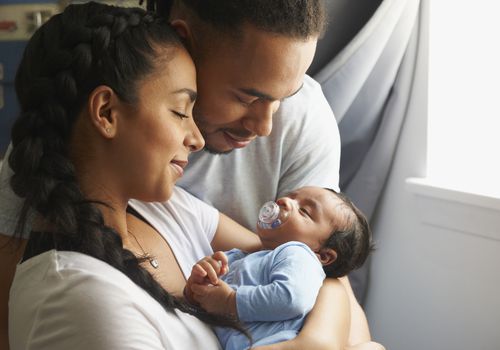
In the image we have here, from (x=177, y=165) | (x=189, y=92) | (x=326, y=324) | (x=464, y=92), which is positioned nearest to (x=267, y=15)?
(x=189, y=92)

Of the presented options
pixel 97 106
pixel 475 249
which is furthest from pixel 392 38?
pixel 97 106

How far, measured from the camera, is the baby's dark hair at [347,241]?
4.56 feet

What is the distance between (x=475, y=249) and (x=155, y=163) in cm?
104

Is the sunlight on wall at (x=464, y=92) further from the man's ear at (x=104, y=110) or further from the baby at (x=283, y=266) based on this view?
the man's ear at (x=104, y=110)

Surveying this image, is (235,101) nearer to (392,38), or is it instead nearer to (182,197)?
(182,197)

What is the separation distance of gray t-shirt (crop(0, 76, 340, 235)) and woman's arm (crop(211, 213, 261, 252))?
0.09 metres

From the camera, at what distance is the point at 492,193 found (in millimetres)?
1611

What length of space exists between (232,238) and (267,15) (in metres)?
0.52

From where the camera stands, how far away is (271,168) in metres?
1.50

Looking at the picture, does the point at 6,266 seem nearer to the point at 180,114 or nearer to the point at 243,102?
the point at 180,114

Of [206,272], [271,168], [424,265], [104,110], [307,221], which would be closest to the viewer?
[104,110]

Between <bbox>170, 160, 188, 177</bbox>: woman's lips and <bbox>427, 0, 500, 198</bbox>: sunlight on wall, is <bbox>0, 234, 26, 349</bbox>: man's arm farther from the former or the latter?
<bbox>427, 0, 500, 198</bbox>: sunlight on wall

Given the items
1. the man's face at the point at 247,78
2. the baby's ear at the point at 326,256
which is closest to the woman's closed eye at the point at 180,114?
the man's face at the point at 247,78

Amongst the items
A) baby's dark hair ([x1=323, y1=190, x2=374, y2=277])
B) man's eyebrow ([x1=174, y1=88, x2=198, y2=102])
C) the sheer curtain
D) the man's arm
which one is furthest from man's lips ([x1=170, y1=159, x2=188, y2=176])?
the sheer curtain
